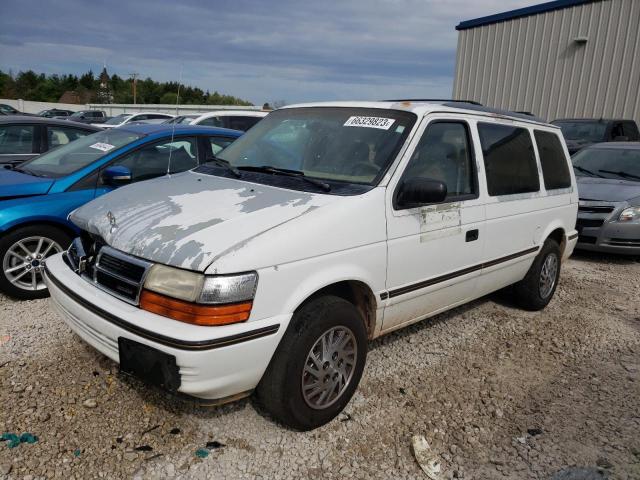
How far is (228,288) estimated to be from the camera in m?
2.35

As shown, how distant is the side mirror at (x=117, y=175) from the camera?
14.5 ft

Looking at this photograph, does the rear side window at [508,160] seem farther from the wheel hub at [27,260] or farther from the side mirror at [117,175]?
the wheel hub at [27,260]

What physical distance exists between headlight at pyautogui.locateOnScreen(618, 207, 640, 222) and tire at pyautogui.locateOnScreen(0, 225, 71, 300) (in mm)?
6710

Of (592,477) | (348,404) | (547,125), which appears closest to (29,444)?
(348,404)

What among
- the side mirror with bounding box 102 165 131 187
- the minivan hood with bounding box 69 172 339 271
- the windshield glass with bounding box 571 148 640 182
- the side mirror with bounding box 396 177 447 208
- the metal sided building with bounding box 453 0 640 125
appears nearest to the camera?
the minivan hood with bounding box 69 172 339 271

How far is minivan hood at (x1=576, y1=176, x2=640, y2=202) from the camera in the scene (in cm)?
711

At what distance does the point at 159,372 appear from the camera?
2385 millimetres

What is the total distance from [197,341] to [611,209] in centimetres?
658

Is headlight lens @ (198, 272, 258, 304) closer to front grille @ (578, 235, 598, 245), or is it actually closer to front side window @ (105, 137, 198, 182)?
front side window @ (105, 137, 198, 182)

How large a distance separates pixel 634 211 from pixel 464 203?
4622mm

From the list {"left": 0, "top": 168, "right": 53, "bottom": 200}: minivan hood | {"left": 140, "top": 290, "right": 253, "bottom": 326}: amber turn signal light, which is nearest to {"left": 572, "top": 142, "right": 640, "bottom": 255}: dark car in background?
{"left": 140, "top": 290, "right": 253, "bottom": 326}: amber turn signal light

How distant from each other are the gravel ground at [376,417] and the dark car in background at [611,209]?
3.18 meters

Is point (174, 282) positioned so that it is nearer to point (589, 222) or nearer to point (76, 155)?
point (76, 155)

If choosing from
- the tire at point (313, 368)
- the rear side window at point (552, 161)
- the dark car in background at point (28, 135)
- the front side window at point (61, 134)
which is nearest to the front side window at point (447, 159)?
the tire at point (313, 368)
